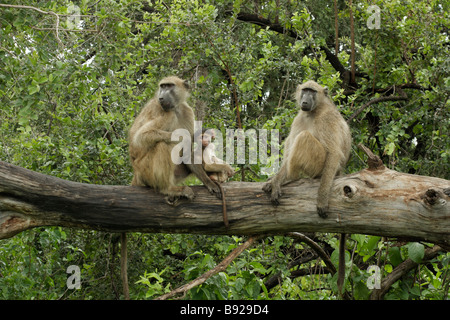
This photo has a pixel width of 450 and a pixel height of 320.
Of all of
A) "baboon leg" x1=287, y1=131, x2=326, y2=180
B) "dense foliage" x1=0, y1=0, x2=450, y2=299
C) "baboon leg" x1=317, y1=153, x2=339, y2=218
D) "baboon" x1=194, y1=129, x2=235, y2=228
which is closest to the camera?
"baboon leg" x1=317, y1=153, x2=339, y2=218

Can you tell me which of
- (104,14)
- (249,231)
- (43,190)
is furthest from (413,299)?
(104,14)

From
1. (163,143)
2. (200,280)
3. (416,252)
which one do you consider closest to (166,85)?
(163,143)

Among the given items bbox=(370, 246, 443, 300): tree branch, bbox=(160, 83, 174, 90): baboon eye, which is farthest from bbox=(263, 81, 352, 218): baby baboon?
bbox=(160, 83, 174, 90): baboon eye

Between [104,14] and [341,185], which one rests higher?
[104,14]

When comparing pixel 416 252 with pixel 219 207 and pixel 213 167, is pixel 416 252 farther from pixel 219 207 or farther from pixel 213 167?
pixel 213 167

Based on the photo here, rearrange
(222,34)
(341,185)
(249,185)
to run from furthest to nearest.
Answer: (222,34) < (249,185) < (341,185)

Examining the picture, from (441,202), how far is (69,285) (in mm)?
5510

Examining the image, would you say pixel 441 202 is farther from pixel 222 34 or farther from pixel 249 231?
pixel 222 34

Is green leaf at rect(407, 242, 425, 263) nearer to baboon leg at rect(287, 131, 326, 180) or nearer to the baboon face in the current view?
baboon leg at rect(287, 131, 326, 180)

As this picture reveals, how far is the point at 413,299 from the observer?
20.0ft

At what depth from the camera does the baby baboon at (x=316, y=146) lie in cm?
523

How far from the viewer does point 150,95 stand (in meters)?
8.12

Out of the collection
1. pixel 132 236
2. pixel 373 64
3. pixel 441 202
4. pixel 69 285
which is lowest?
pixel 69 285

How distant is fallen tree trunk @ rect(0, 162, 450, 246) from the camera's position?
192 inches
